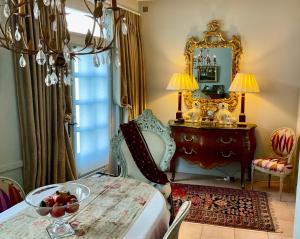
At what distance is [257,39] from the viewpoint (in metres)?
4.27

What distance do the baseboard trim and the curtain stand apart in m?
0.05

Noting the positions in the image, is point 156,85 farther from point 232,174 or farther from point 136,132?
point 136,132

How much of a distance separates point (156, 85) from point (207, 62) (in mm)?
909

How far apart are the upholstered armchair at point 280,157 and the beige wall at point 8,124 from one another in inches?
114

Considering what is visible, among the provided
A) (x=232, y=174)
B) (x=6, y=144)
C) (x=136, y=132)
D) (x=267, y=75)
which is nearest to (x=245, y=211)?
(x=232, y=174)

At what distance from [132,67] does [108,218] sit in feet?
9.94

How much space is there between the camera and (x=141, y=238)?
153cm

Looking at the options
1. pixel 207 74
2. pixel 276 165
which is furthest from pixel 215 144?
pixel 207 74

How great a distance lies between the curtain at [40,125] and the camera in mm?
2660

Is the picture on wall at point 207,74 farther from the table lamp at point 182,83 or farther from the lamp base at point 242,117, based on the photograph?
the lamp base at point 242,117

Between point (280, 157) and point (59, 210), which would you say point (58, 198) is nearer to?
point (59, 210)

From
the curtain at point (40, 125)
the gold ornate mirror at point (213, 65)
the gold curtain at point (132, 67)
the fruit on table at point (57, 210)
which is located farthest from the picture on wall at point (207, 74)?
the fruit on table at point (57, 210)

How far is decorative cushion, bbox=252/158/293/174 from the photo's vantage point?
3713 millimetres

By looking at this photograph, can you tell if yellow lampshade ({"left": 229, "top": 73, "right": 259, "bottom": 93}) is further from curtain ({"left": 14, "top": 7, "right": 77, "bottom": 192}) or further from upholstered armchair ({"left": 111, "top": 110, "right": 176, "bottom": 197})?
curtain ({"left": 14, "top": 7, "right": 77, "bottom": 192})
